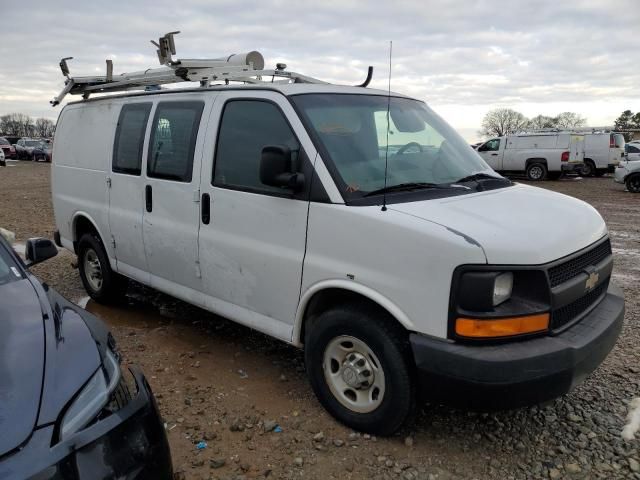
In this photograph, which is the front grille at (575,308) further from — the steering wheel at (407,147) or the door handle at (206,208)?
the door handle at (206,208)

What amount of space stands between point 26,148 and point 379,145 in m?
42.1

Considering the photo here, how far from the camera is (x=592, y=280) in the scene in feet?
10.3

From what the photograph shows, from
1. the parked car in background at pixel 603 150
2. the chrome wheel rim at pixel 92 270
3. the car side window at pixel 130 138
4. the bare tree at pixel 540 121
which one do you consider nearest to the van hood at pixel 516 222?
the car side window at pixel 130 138

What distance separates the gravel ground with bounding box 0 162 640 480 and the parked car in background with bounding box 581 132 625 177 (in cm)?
2195

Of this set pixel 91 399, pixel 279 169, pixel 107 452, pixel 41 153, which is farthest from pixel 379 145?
pixel 41 153

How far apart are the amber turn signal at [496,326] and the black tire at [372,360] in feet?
1.25

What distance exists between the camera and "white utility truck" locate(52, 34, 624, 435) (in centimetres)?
270

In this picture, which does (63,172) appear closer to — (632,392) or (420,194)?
(420,194)

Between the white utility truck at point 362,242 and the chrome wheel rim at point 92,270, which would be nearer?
the white utility truck at point 362,242

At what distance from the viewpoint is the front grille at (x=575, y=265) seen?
281 cm

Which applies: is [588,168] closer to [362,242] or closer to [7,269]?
[362,242]

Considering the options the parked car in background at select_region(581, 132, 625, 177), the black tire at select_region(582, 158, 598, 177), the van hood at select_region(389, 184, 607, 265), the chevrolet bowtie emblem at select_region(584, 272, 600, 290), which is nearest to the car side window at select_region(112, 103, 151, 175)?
the van hood at select_region(389, 184, 607, 265)

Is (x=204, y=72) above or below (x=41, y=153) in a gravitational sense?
above

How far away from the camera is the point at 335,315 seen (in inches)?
125
